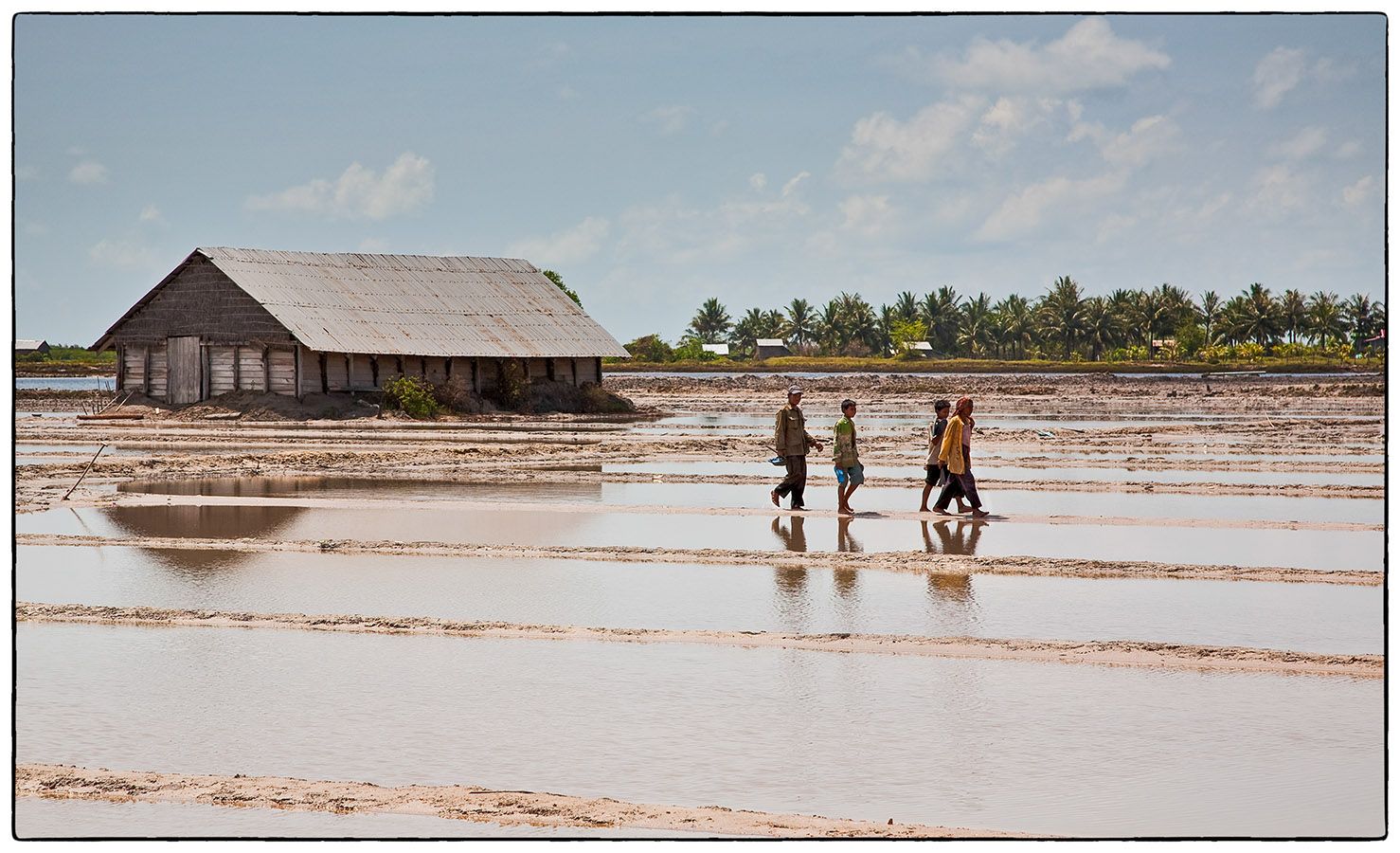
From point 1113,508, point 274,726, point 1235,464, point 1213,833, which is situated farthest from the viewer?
point 1235,464

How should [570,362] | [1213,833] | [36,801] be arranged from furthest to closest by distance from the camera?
[570,362], [36,801], [1213,833]

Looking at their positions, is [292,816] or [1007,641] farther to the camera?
[1007,641]

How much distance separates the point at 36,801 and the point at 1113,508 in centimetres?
1350

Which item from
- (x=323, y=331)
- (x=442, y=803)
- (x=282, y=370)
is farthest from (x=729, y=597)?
(x=282, y=370)

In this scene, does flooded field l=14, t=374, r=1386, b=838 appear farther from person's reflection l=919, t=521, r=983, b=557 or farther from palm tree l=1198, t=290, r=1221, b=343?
palm tree l=1198, t=290, r=1221, b=343

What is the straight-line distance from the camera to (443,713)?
7.93m

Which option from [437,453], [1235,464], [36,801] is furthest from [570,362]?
[36,801]

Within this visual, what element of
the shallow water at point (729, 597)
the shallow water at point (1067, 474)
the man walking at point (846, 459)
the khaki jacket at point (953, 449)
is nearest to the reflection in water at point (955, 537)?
the khaki jacket at point (953, 449)

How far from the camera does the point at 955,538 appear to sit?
1477cm

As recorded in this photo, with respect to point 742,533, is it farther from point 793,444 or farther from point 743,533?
point 793,444

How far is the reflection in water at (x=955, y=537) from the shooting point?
45.6 ft

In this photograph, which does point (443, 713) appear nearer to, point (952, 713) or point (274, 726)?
point (274, 726)

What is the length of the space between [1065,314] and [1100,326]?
3.25 metres

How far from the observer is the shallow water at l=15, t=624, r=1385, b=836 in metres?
6.52
